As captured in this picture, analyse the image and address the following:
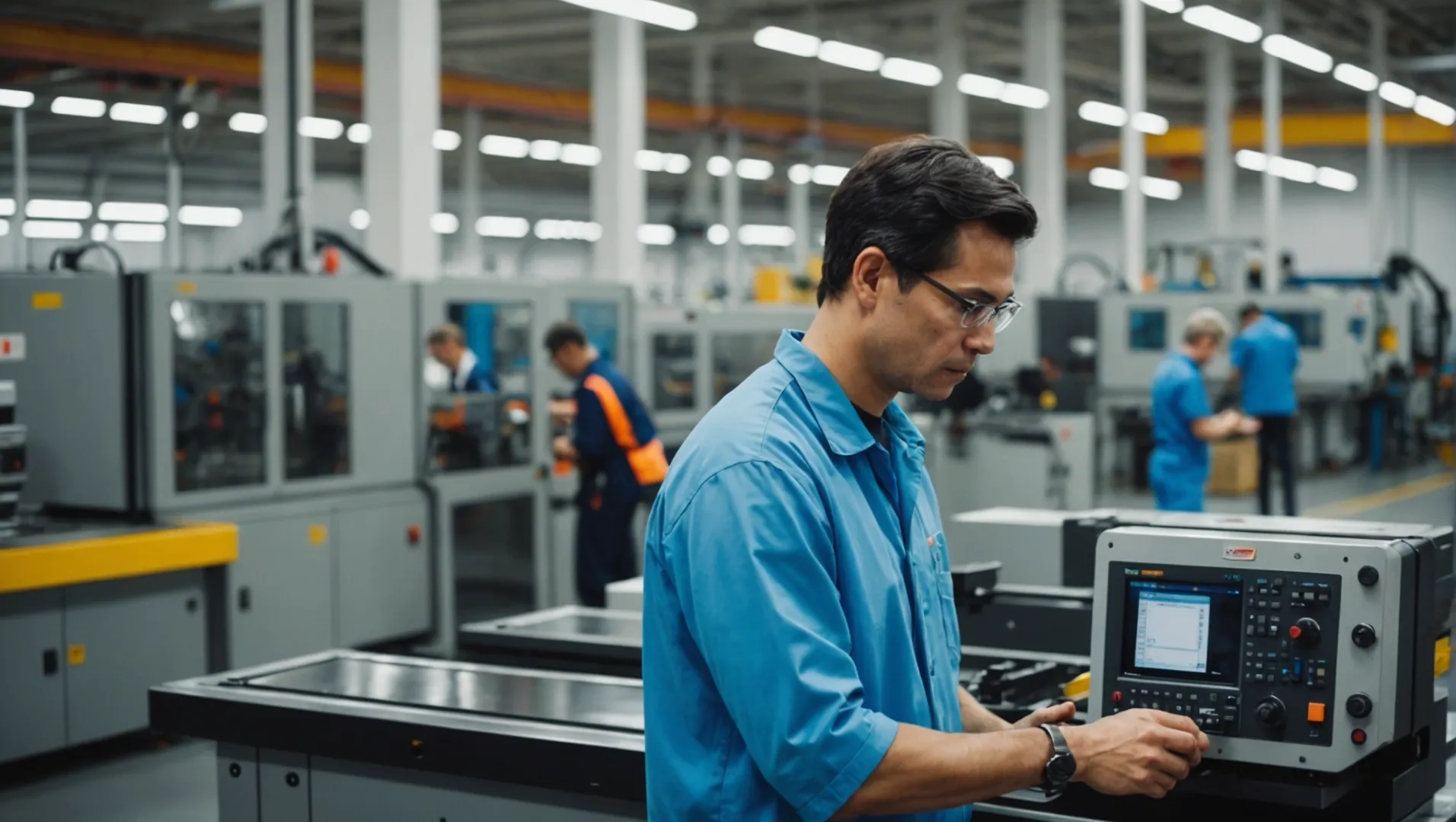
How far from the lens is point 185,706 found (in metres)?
2.70

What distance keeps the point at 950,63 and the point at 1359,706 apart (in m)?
10.6

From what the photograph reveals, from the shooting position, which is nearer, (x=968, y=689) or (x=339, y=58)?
(x=968, y=689)

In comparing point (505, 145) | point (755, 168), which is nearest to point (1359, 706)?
point (505, 145)

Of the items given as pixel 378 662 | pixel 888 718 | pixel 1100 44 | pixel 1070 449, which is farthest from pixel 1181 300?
pixel 888 718

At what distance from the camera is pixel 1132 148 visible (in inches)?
460

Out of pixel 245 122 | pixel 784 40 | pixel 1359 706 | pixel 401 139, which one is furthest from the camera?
pixel 245 122

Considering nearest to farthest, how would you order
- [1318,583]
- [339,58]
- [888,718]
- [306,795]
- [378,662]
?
[888,718]
[1318,583]
[306,795]
[378,662]
[339,58]

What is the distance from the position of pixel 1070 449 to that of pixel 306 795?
602cm

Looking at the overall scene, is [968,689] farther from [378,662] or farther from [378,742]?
[378,662]

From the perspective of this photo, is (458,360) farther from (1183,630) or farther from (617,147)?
(1183,630)

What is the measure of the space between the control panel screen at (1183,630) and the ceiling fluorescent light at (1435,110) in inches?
602

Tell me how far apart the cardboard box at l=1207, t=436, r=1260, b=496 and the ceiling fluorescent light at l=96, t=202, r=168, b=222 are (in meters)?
11.9

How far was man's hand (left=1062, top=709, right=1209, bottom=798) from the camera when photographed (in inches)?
58.4

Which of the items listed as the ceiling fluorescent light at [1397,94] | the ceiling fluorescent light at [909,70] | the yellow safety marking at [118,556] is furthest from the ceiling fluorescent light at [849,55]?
the ceiling fluorescent light at [1397,94]
